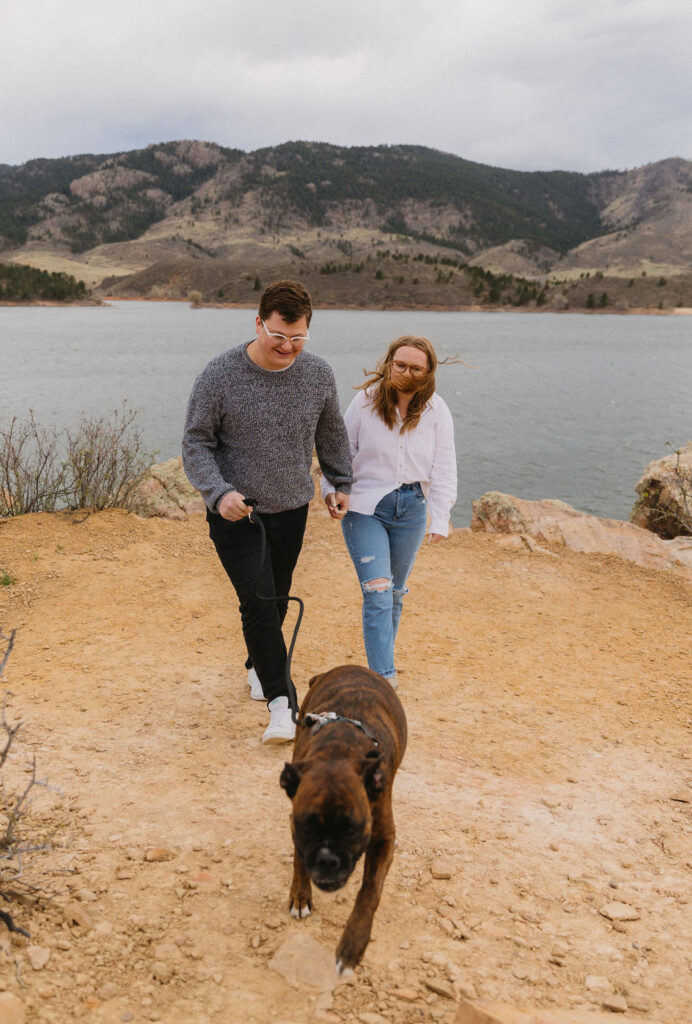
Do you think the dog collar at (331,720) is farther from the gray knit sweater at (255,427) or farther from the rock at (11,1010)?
the gray knit sweater at (255,427)

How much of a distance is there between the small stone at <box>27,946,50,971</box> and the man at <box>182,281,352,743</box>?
164cm

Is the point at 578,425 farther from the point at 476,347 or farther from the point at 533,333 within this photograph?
the point at 533,333

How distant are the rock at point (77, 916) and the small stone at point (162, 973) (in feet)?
1.05

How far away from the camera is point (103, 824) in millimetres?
3098

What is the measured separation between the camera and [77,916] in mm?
2492

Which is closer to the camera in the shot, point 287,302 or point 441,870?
point 441,870

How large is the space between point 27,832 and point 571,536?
690cm

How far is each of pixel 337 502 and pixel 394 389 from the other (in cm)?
74

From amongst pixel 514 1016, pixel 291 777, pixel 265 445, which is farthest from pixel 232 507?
pixel 514 1016

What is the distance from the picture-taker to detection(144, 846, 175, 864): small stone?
2.89m

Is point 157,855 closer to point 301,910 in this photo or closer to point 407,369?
point 301,910

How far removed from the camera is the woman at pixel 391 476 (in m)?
3.92

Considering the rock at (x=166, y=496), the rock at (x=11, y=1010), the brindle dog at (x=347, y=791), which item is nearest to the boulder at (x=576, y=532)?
the rock at (x=166, y=496)

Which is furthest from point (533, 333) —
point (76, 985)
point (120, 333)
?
point (76, 985)
